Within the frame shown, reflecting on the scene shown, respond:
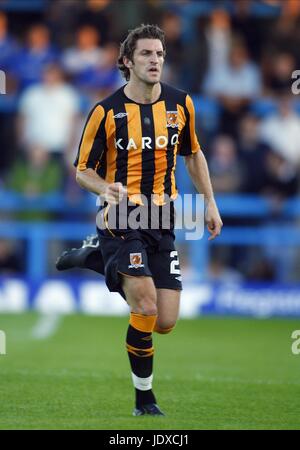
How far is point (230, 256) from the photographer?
14.3 metres

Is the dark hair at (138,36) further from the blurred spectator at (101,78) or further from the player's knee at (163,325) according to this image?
the blurred spectator at (101,78)

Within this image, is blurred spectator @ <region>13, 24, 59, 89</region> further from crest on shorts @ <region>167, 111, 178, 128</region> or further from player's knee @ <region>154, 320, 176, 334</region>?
player's knee @ <region>154, 320, 176, 334</region>

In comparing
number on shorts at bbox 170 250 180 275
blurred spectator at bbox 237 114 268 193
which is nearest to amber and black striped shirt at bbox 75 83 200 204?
number on shorts at bbox 170 250 180 275

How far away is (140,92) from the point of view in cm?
698

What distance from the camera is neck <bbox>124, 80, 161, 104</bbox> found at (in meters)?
6.96

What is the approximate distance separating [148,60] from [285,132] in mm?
7785

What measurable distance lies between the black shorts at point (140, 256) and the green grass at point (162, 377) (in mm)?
853

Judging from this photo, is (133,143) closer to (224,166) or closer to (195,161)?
(195,161)

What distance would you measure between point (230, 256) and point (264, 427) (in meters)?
8.13

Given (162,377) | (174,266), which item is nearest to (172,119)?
(174,266)

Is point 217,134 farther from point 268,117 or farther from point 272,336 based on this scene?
point 272,336

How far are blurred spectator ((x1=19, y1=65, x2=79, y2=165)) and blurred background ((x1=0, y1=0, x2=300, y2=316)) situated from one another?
16 millimetres
